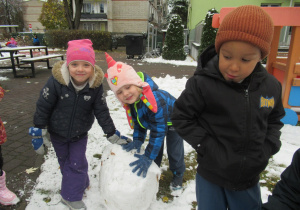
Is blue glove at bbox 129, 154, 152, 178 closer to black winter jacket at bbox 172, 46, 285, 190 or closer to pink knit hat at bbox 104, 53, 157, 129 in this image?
pink knit hat at bbox 104, 53, 157, 129

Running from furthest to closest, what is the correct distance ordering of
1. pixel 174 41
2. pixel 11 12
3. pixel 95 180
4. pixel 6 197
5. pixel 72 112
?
pixel 11 12, pixel 174 41, pixel 95 180, pixel 6 197, pixel 72 112

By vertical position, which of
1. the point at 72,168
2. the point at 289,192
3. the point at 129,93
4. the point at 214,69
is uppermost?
the point at 214,69

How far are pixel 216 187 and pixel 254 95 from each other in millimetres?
628

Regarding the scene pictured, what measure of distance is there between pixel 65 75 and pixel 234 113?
1497 millimetres

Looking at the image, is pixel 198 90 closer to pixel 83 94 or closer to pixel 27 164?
pixel 83 94

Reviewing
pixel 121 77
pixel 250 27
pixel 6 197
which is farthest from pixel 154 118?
pixel 6 197

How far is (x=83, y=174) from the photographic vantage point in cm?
230

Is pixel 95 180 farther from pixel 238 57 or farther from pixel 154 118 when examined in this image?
pixel 238 57

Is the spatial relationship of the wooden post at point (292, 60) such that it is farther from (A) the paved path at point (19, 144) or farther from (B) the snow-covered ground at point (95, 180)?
(A) the paved path at point (19, 144)

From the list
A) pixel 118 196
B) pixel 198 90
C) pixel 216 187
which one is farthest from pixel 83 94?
pixel 216 187

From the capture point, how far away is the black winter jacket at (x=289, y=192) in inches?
46.6

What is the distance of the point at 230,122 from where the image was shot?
1.34 meters

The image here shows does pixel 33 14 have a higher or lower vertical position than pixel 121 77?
higher

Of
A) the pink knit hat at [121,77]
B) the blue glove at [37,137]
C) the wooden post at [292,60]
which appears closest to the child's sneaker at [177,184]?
the pink knit hat at [121,77]
